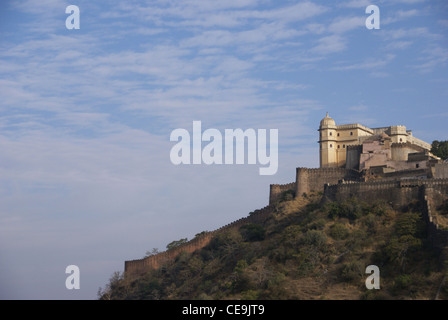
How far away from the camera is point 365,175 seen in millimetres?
77750

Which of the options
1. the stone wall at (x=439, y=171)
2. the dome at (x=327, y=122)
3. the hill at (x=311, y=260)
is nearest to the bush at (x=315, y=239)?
the hill at (x=311, y=260)

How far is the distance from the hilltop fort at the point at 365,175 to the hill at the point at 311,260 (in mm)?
1008

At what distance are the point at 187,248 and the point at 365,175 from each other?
54.7 ft

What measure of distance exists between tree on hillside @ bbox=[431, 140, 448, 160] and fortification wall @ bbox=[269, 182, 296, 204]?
15921 millimetres

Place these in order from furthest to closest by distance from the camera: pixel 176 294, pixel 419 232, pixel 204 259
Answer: pixel 204 259
pixel 176 294
pixel 419 232

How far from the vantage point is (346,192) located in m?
72.5

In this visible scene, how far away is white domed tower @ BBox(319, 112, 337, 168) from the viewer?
278 ft

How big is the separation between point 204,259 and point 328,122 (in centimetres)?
1855

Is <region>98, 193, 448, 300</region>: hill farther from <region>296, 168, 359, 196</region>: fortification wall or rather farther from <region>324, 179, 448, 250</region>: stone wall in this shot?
<region>296, 168, 359, 196</region>: fortification wall

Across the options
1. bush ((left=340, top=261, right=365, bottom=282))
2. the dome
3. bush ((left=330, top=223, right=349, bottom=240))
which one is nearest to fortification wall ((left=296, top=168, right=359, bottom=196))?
the dome

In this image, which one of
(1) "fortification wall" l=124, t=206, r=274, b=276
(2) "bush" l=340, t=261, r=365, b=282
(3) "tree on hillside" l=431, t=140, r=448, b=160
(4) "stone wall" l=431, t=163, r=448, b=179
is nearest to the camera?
(2) "bush" l=340, t=261, r=365, b=282

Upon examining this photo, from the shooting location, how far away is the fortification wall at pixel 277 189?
269ft
